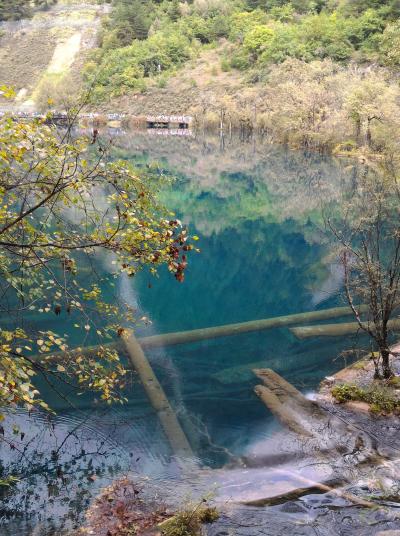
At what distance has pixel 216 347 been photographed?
1424 centimetres

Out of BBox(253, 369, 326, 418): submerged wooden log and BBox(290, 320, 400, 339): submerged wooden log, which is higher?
BBox(253, 369, 326, 418): submerged wooden log

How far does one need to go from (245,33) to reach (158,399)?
12778cm

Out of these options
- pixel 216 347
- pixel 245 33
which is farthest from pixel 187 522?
pixel 245 33

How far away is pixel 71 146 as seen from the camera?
4934 millimetres

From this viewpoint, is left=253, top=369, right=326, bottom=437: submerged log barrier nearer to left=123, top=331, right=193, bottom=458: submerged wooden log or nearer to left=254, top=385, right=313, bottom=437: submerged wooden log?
left=254, top=385, right=313, bottom=437: submerged wooden log

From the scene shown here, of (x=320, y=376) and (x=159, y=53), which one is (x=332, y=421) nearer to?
(x=320, y=376)

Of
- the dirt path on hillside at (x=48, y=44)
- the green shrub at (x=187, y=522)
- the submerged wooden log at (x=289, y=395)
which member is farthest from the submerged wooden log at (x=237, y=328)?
the dirt path on hillside at (x=48, y=44)

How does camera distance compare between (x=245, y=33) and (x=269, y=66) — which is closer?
(x=269, y=66)

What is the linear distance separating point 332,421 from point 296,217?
952 inches

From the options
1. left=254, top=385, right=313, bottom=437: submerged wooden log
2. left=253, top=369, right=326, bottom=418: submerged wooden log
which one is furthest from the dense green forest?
left=254, top=385, right=313, bottom=437: submerged wooden log

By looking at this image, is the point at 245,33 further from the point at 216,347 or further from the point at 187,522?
the point at 187,522

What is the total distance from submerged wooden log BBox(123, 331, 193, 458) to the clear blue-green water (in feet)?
0.59

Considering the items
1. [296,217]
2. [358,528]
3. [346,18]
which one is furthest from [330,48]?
[358,528]

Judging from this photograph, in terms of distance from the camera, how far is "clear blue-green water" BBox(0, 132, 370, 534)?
8992 millimetres
